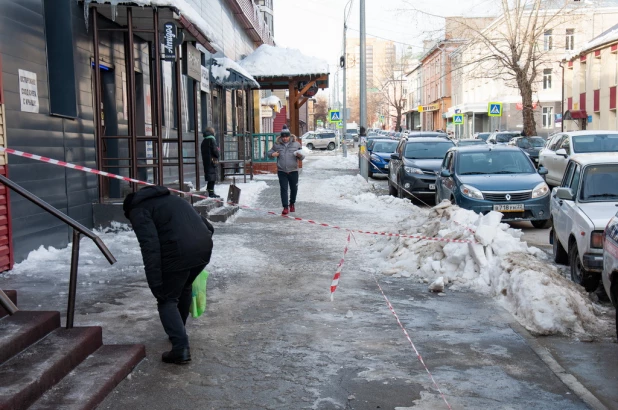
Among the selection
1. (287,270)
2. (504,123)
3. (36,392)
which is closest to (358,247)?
(287,270)

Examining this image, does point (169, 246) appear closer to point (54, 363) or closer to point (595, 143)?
point (54, 363)

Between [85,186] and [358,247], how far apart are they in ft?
14.3

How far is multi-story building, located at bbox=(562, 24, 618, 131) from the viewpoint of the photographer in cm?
3819

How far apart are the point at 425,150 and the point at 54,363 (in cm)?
1633

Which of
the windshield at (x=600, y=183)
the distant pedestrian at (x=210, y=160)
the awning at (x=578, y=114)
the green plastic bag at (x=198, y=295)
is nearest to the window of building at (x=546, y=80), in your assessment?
the awning at (x=578, y=114)

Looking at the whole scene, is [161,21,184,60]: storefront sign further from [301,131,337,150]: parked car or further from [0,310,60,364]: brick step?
[301,131,337,150]: parked car

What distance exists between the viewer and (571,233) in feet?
28.0

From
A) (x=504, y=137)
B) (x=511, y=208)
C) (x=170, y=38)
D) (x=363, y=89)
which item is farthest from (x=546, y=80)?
(x=170, y=38)

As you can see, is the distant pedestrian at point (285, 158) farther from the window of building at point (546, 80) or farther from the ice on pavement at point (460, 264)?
the window of building at point (546, 80)

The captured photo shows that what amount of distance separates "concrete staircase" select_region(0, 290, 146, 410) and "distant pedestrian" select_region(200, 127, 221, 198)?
1091 centimetres

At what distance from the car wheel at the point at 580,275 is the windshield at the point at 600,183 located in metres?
0.79

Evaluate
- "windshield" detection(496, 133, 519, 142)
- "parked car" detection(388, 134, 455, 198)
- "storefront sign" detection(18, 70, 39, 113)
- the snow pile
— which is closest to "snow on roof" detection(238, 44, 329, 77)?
"parked car" detection(388, 134, 455, 198)

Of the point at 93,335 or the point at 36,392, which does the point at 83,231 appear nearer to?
the point at 93,335

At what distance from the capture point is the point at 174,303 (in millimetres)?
5375
